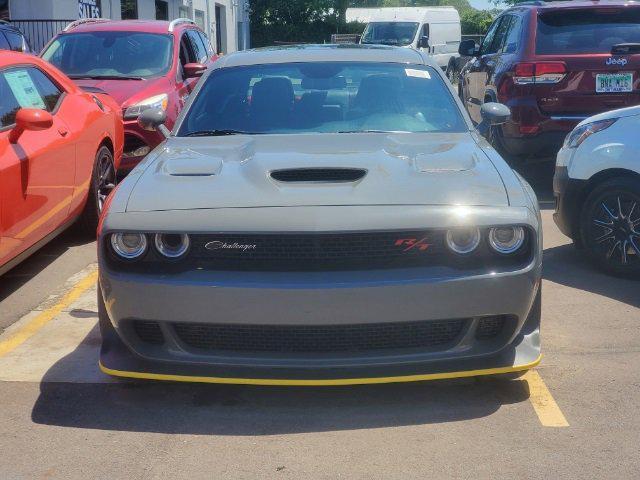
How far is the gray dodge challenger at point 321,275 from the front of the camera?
3770mm

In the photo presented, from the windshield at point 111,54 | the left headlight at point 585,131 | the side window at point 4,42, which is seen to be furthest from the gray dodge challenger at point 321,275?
the side window at point 4,42

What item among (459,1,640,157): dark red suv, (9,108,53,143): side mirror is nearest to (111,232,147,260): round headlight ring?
(9,108,53,143): side mirror

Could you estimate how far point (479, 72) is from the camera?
1085 cm

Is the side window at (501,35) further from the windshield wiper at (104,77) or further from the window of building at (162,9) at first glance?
the window of building at (162,9)

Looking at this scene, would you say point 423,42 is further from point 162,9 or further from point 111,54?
point 111,54

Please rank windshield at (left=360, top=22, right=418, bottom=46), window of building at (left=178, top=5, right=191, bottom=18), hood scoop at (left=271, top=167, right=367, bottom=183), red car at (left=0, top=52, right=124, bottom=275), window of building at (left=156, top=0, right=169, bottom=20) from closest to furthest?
hood scoop at (left=271, top=167, right=367, bottom=183) → red car at (left=0, top=52, right=124, bottom=275) → windshield at (left=360, top=22, right=418, bottom=46) → window of building at (left=156, top=0, right=169, bottom=20) → window of building at (left=178, top=5, right=191, bottom=18)

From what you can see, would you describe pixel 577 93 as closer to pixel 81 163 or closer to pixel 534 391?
pixel 81 163

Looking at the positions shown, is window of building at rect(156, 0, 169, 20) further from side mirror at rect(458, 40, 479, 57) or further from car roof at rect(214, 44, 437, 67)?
car roof at rect(214, 44, 437, 67)

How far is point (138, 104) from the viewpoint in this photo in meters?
9.26

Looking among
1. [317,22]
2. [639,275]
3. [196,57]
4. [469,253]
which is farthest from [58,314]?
[317,22]

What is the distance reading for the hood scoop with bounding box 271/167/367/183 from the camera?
13.6 ft

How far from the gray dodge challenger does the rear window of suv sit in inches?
206

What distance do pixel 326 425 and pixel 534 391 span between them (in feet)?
3.31

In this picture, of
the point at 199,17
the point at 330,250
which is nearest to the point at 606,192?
the point at 330,250
